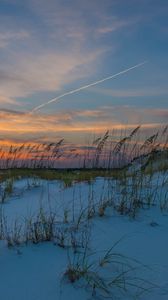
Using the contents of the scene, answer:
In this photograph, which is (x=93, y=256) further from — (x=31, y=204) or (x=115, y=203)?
(x=31, y=204)

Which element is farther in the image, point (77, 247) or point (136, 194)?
point (136, 194)

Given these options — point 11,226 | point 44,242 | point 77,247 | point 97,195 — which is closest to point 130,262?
point 77,247

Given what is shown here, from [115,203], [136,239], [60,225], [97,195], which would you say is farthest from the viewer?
[97,195]

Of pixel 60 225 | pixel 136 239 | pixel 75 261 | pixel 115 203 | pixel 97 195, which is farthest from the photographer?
pixel 97 195

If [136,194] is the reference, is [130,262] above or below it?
below

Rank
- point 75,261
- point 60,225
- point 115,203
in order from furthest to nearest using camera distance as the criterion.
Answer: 1. point 115,203
2. point 60,225
3. point 75,261

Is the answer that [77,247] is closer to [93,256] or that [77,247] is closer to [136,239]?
[93,256]

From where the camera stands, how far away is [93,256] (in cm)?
364

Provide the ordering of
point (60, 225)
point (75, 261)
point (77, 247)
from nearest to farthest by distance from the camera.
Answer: point (75, 261)
point (77, 247)
point (60, 225)

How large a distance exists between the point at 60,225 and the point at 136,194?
51.4 inches

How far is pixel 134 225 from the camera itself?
461 centimetres

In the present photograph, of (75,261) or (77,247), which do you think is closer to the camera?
(75,261)

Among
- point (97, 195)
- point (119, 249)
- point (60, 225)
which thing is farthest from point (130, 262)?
point (97, 195)

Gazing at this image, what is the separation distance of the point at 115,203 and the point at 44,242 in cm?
161
